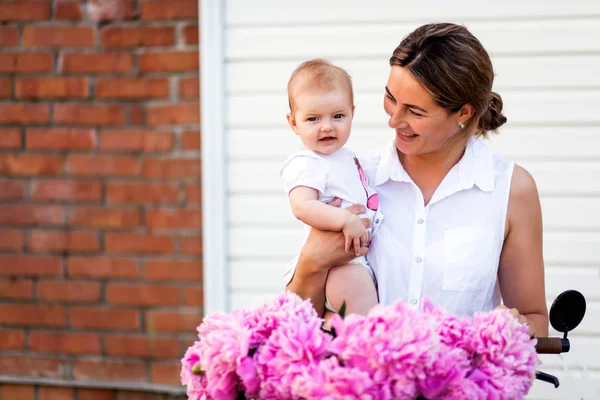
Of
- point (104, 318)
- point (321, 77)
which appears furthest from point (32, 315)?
point (321, 77)

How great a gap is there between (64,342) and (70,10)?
149 centimetres

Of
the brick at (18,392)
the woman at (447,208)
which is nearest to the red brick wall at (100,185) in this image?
the brick at (18,392)

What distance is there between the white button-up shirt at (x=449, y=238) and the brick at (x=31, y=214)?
6.35 ft

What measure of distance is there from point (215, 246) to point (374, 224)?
1.48 m

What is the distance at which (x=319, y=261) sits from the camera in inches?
79.7

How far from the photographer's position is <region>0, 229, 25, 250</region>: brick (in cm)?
363

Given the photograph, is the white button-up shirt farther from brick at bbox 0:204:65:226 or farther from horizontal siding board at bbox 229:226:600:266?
brick at bbox 0:204:65:226

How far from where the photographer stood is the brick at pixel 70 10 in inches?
138

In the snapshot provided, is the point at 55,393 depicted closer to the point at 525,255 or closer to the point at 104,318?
the point at 104,318

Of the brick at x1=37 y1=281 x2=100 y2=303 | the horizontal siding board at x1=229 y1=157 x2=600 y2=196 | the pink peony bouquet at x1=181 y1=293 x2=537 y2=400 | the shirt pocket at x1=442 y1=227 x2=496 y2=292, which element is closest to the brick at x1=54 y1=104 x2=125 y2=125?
the brick at x1=37 y1=281 x2=100 y2=303

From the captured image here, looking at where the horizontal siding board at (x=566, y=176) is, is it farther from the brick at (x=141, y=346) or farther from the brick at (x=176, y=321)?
the brick at (x=141, y=346)

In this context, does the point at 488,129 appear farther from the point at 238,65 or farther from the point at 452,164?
the point at 238,65

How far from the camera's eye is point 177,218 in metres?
3.49

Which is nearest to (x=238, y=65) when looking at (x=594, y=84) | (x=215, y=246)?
(x=215, y=246)
